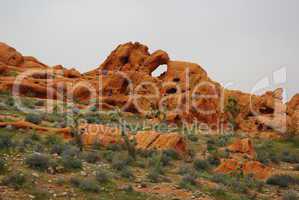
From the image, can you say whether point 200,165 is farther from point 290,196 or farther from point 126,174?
point 126,174

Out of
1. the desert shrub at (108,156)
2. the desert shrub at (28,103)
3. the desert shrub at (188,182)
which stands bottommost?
the desert shrub at (188,182)

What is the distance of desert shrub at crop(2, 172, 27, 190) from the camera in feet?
28.9

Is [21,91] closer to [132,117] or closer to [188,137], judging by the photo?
[132,117]

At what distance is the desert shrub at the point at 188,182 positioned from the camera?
11.0 meters

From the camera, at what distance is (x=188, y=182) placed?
37.9 ft

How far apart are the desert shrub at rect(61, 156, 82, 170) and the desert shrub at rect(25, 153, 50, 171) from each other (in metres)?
0.51

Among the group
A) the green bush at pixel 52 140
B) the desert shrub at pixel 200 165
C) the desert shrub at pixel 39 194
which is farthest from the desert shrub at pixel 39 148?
the desert shrub at pixel 200 165

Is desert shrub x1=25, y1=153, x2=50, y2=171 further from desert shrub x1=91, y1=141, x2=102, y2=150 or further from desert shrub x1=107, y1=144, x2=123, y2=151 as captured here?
desert shrub x1=107, y1=144, x2=123, y2=151

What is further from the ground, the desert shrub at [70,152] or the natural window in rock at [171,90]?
the natural window in rock at [171,90]

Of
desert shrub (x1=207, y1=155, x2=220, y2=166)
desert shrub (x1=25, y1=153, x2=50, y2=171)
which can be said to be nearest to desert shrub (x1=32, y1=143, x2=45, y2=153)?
desert shrub (x1=25, y1=153, x2=50, y2=171)

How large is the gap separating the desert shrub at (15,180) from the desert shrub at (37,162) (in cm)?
129

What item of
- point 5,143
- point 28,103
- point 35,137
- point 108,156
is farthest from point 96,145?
point 28,103

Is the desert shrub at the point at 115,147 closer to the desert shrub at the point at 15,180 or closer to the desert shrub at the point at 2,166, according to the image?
the desert shrub at the point at 2,166

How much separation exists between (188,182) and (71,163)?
3.14m
